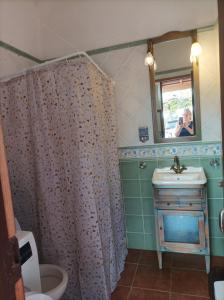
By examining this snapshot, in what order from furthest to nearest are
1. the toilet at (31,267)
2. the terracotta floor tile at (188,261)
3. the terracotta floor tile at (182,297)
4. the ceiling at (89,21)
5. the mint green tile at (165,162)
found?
1. the mint green tile at (165,162)
2. the terracotta floor tile at (188,261)
3. the ceiling at (89,21)
4. the terracotta floor tile at (182,297)
5. the toilet at (31,267)

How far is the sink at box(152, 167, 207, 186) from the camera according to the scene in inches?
78.3

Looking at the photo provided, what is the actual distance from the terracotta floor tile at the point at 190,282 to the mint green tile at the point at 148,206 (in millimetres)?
599

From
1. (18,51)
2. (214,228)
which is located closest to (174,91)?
(214,228)

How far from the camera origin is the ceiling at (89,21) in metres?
2.11

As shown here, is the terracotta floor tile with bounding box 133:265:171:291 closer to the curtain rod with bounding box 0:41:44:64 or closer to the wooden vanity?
the wooden vanity

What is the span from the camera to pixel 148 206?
246 cm

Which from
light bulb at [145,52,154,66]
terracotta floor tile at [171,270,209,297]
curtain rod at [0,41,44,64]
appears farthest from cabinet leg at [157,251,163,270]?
curtain rod at [0,41,44,64]

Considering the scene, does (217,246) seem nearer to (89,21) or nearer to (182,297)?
(182,297)

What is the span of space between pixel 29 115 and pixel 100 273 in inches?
53.7

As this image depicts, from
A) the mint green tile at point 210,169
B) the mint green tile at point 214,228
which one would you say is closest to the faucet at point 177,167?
the mint green tile at point 210,169

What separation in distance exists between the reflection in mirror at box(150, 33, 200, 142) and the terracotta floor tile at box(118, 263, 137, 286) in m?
1.32

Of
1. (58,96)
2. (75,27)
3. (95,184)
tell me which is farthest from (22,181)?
(75,27)

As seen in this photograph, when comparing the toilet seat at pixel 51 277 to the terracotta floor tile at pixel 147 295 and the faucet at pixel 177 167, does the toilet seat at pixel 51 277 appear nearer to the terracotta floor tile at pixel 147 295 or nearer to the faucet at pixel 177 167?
the terracotta floor tile at pixel 147 295

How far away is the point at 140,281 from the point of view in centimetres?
207
